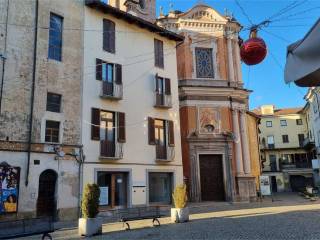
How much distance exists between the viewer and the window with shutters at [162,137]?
2194cm

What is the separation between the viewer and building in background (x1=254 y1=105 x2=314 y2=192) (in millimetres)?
54281

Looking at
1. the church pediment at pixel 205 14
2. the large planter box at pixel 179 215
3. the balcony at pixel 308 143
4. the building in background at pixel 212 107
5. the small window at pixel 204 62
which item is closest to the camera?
the large planter box at pixel 179 215

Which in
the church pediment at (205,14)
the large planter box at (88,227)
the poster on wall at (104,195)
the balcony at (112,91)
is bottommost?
the large planter box at (88,227)

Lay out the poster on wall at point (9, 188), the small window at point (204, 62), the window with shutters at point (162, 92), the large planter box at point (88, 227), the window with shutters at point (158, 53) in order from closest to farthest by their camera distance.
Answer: the large planter box at point (88, 227) < the poster on wall at point (9, 188) < the window with shutters at point (162, 92) < the window with shutters at point (158, 53) < the small window at point (204, 62)

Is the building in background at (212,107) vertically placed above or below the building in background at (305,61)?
above

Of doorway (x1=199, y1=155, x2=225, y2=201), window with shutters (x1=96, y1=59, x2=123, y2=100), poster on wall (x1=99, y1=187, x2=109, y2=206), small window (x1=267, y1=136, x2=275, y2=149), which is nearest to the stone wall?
window with shutters (x1=96, y1=59, x2=123, y2=100)

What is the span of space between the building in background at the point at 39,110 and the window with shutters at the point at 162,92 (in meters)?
5.67

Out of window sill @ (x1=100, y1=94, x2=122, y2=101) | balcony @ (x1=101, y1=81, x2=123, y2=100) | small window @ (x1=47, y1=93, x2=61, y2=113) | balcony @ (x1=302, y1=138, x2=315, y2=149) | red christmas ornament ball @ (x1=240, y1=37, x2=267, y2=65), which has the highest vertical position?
balcony @ (x1=302, y1=138, x2=315, y2=149)

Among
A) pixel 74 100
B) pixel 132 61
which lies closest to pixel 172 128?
pixel 132 61

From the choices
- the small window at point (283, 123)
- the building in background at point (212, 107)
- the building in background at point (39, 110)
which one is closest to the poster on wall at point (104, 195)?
the building in background at point (39, 110)

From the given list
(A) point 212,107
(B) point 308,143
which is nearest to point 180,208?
(A) point 212,107

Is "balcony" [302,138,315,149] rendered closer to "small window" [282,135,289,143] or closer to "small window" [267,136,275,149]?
"small window" [282,135,289,143]

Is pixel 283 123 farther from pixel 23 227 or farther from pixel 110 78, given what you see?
pixel 23 227

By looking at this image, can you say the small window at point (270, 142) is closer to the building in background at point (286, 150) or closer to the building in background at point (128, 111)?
the building in background at point (286, 150)
